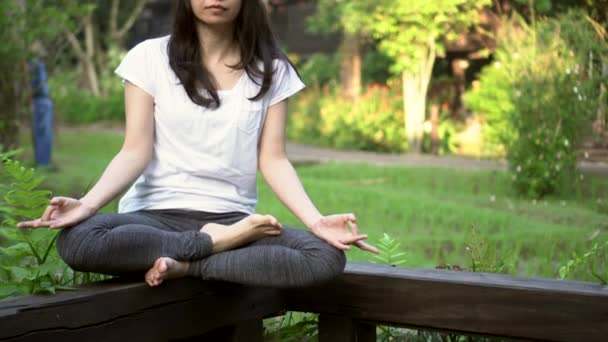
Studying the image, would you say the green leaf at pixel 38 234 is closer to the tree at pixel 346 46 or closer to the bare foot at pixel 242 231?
the bare foot at pixel 242 231

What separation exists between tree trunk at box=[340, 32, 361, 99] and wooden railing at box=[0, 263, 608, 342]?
1555 centimetres

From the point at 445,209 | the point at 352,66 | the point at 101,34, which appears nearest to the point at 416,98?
the point at 352,66

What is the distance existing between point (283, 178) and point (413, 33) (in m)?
12.9

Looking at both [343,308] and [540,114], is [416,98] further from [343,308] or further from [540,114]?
[343,308]

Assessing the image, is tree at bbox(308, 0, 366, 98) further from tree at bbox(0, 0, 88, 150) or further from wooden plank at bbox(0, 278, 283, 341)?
wooden plank at bbox(0, 278, 283, 341)

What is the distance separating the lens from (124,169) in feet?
8.30

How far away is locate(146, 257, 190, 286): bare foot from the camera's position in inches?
89.2

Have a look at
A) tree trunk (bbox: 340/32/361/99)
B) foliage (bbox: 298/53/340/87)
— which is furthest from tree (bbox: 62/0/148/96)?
tree trunk (bbox: 340/32/361/99)

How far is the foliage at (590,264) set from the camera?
299 cm

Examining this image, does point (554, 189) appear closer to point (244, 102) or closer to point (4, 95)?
point (4, 95)

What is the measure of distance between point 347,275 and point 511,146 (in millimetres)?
6707

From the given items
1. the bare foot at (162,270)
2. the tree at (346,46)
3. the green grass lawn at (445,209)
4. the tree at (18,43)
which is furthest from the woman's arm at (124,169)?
the tree at (346,46)

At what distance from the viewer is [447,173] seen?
37.0 feet

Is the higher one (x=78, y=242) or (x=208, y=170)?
(x=208, y=170)
